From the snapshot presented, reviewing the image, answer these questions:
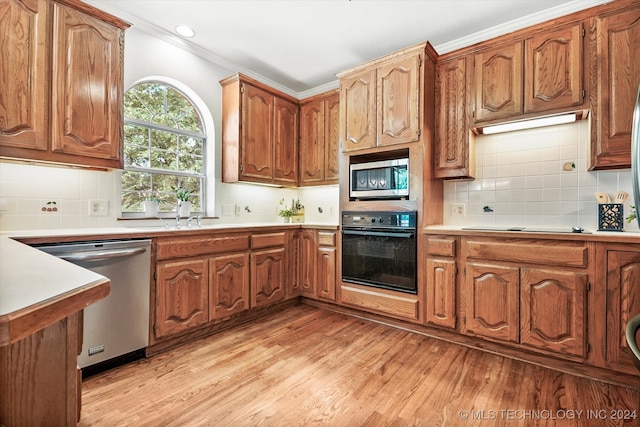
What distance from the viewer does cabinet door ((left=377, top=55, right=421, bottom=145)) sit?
104 inches

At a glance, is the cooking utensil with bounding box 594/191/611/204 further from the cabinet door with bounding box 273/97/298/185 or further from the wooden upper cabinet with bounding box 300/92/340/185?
the cabinet door with bounding box 273/97/298/185

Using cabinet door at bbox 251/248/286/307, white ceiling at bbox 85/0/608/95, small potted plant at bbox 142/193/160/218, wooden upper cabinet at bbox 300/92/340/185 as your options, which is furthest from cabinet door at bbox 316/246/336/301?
white ceiling at bbox 85/0/608/95

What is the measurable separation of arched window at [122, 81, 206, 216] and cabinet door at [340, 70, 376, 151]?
58.3 inches

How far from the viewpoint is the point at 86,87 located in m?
2.05

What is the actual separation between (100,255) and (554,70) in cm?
330

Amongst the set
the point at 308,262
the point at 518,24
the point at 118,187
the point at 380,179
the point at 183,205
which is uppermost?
the point at 518,24

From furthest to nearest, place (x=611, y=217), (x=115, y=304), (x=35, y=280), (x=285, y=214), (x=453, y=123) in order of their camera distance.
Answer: (x=285, y=214)
(x=453, y=123)
(x=611, y=217)
(x=115, y=304)
(x=35, y=280)

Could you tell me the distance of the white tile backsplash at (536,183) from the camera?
7.72 ft

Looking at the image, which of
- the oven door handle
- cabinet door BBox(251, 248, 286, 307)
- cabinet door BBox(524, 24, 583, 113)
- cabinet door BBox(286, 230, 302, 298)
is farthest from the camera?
cabinet door BBox(286, 230, 302, 298)

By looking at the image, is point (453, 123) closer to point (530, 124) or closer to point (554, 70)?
point (530, 124)

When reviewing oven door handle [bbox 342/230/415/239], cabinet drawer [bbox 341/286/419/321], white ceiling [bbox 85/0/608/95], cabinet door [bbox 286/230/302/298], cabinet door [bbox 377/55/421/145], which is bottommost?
cabinet drawer [bbox 341/286/419/321]

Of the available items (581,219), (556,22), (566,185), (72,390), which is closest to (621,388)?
(581,219)

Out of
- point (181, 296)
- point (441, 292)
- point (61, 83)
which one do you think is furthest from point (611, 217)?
point (61, 83)

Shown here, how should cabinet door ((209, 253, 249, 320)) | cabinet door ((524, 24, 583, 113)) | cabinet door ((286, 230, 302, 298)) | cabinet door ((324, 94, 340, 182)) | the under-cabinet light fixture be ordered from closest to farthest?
cabinet door ((524, 24, 583, 113))
the under-cabinet light fixture
cabinet door ((209, 253, 249, 320))
cabinet door ((286, 230, 302, 298))
cabinet door ((324, 94, 340, 182))
